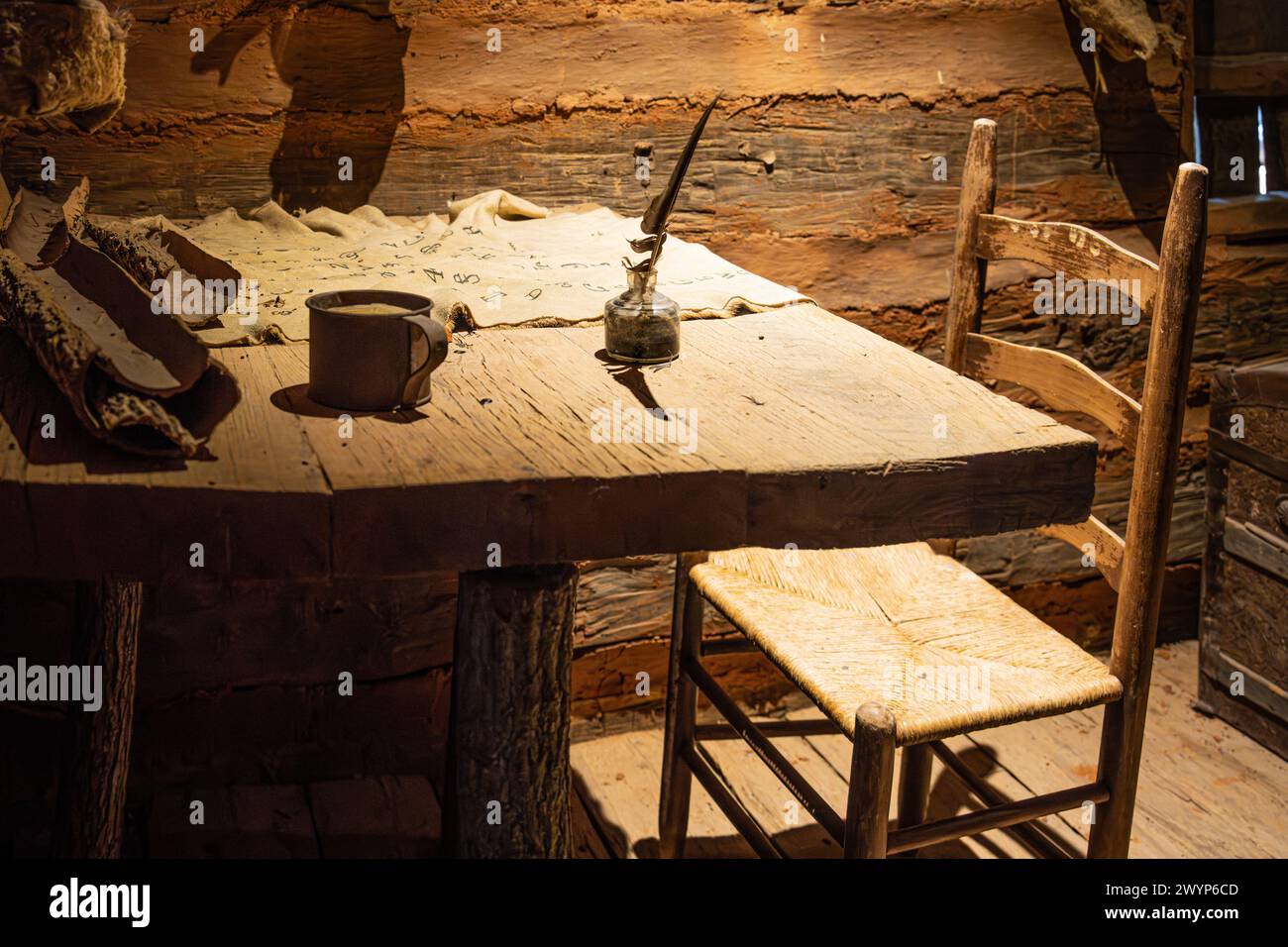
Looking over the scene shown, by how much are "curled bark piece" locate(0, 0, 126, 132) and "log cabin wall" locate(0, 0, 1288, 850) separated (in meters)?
0.91

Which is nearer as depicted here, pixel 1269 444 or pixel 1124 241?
pixel 1269 444

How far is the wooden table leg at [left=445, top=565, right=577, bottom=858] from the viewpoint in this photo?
127 cm

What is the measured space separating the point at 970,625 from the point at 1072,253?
1.82 ft

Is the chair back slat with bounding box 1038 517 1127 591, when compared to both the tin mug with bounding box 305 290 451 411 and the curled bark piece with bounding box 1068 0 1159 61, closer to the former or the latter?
the tin mug with bounding box 305 290 451 411

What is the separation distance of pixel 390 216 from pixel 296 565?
1.25 meters

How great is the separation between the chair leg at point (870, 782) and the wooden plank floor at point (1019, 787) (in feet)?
2.53

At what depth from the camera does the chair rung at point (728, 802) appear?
5.84 feet

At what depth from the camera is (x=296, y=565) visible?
1042mm

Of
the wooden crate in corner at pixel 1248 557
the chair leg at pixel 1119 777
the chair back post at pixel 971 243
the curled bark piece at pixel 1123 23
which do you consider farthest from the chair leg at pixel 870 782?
the curled bark piece at pixel 1123 23

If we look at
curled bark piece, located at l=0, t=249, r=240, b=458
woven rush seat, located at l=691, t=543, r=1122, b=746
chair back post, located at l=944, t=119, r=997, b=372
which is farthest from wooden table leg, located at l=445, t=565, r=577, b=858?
chair back post, located at l=944, t=119, r=997, b=372

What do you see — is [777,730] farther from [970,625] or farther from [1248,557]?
[1248,557]

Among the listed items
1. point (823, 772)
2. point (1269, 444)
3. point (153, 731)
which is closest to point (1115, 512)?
point (1269, 444)

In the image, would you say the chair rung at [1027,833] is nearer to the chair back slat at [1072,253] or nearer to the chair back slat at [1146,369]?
the chair back slat at [1146,369]
